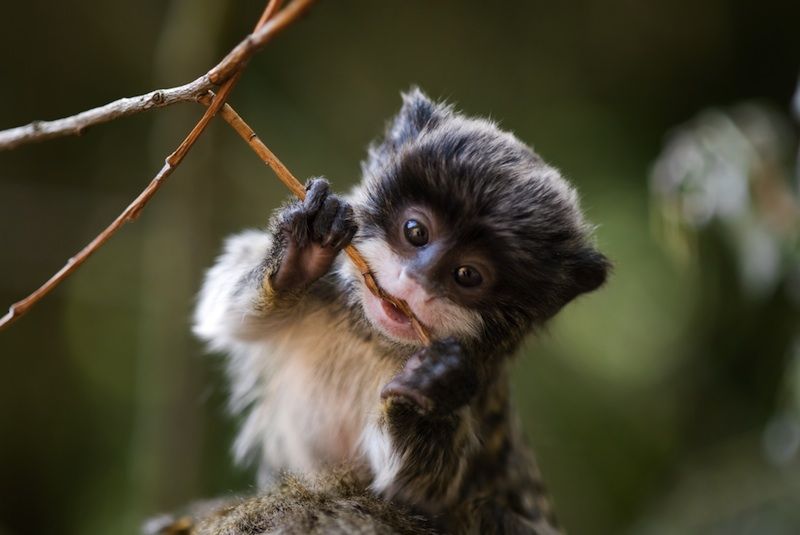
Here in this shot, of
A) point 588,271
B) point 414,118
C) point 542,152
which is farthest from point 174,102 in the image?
point 542,152

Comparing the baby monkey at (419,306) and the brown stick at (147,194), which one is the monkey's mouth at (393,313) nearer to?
the baby monkey at (419,306)

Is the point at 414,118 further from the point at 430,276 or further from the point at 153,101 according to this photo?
the point at 153,101

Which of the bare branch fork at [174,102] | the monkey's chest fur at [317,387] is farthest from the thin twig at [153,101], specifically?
the monkey's chest fur at [317,387]

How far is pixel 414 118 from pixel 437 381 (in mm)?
834

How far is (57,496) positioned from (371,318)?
11.7 feet

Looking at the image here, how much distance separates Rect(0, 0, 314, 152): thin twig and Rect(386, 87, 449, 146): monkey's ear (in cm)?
92

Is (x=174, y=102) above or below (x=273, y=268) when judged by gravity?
above

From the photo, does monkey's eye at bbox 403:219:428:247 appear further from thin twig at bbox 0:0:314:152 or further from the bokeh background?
the bokeh background

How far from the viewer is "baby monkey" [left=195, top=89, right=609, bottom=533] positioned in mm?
2119

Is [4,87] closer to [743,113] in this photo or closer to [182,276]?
[182,276]

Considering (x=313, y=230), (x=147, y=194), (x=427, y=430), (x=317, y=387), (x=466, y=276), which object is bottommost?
(x=427, y=430)

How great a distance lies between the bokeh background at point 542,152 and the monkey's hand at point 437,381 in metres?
2.44

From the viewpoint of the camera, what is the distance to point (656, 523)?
4.31 m

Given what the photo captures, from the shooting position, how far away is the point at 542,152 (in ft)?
17.7
